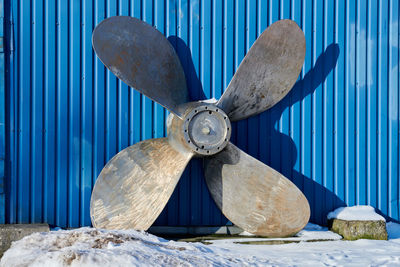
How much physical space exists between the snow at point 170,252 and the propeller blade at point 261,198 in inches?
8.1

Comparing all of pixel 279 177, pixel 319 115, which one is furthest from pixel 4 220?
pixel 319 115

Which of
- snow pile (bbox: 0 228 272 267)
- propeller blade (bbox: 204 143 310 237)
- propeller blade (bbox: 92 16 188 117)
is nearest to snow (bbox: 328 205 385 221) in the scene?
propeller blade (bbox: 204 143 310 237)

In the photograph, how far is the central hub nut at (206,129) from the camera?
5094 mm

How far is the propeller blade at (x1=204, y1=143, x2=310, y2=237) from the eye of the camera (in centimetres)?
525

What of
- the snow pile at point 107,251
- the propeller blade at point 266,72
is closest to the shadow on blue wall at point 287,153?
the propeller blade at point 266,72

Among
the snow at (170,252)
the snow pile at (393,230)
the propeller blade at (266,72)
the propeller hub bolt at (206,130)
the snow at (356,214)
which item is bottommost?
the snow pile at (393,230)

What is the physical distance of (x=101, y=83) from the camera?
5.63 meters

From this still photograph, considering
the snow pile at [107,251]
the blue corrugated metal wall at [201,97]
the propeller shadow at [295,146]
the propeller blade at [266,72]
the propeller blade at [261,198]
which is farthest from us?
the propeller shadow at [295,146]

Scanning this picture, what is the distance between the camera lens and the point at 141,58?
521 cm

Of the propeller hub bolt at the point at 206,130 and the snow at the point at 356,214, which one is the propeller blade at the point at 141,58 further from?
the snow at the point at 356,214

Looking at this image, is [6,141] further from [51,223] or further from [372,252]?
[372,252]

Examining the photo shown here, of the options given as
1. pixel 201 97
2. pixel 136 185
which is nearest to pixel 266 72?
pixel 201 97

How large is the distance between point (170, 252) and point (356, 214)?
2.19 metres

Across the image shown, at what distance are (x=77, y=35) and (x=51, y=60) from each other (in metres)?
0.35
